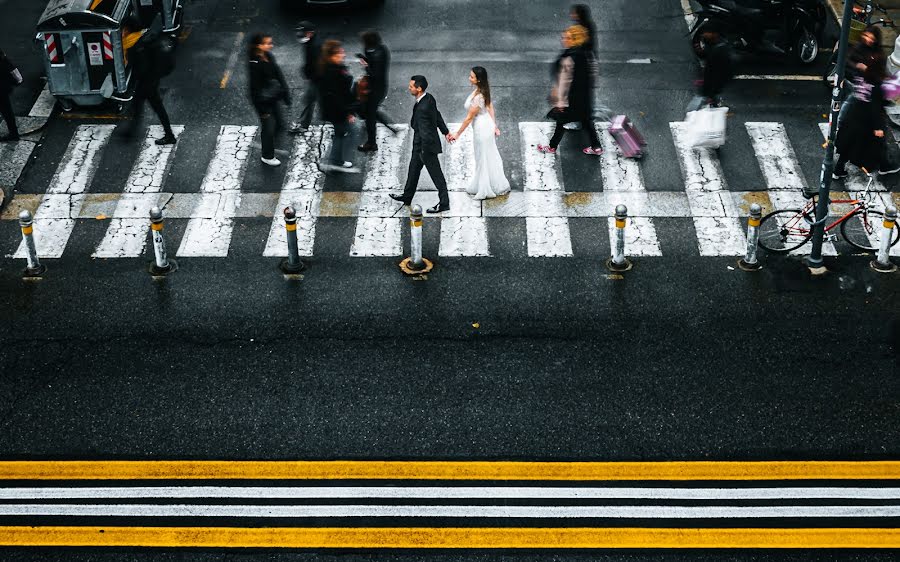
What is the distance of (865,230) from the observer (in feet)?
48.8

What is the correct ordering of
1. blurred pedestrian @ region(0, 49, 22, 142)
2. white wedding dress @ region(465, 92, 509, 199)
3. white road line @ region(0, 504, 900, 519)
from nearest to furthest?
white road line @ region(0, 504, 900, 519) < white wedding dress @ region(465, 92, 509, 199) < blurred pedestrian @ region(0, 49, 22, 142)

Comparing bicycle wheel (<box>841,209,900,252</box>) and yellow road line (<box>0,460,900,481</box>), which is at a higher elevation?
bicycle wheel (<box>841,209,900,252</box>)

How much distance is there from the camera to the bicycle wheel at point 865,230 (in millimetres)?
14766

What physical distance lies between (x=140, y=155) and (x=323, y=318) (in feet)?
17.1

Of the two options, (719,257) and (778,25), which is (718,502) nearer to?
(719,257)

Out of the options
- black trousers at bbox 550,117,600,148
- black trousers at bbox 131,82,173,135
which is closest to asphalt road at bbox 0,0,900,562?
black trousers at bbox 550,117,600,148

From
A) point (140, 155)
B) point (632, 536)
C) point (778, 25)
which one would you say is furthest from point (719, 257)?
point (140, 155)

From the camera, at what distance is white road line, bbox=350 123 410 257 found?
15.1m

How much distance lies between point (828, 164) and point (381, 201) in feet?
19.5

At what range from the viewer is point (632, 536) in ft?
34.8

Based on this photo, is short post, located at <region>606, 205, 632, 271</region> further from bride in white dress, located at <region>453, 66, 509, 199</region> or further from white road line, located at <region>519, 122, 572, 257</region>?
bride in white dress, located at <region>453, 66, 509, 199</region>

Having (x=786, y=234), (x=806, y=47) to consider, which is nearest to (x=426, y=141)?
(x=786, y=234)

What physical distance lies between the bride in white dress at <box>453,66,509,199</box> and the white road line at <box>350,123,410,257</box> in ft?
3.78

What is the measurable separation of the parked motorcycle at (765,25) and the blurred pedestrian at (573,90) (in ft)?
11.9
